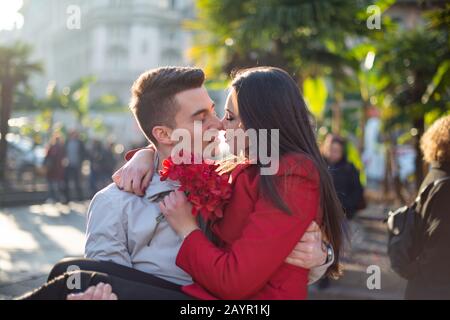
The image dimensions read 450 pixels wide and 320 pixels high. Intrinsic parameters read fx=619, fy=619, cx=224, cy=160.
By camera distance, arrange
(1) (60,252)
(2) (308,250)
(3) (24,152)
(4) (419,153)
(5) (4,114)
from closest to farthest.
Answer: (2) (308,250)
(1) (60,252)
(4) (419,153)
(5) (4,114)
(3) (24,152)

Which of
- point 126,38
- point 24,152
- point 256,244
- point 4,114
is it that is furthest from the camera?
point 126,38

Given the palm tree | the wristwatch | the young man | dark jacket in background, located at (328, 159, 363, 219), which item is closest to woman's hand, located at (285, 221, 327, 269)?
the young man

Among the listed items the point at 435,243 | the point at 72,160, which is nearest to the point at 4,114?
the point at 72,160

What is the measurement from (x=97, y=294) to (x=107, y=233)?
37cm

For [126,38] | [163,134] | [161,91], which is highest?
[126,38]

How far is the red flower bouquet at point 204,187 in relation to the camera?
1.98m

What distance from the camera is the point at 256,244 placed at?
185cm

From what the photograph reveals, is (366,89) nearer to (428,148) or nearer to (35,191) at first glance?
(35,191)

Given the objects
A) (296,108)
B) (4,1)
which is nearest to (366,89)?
(4,1)

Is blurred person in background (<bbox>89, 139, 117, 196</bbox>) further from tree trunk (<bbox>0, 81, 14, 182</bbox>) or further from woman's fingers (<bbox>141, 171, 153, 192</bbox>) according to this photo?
woman's fingers (<bbox>141, 171, 153, 192</bbox>)

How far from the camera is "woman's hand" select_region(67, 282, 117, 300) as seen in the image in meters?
1.87

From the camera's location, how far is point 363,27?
830 cm

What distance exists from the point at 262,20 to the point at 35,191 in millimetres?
9778

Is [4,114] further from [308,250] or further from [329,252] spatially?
[308,250]
